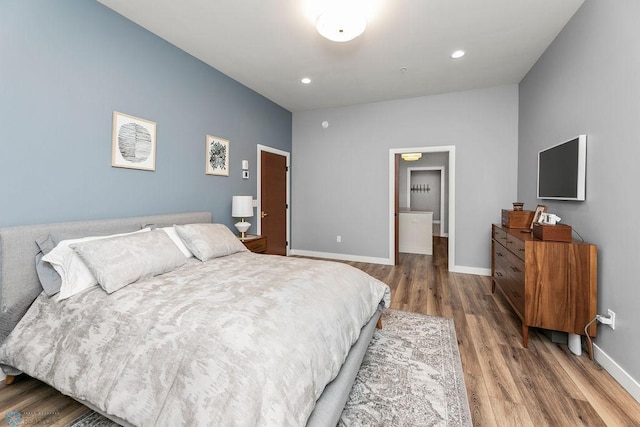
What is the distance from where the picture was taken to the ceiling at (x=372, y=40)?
7.76ft

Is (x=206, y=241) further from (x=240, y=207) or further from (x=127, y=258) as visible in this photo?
(x=240, y=207)

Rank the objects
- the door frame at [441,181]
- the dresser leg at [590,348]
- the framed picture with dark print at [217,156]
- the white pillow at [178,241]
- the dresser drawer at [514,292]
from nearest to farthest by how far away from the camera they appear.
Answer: the dresser leg at [590,348] → the dresser drawer at [514,292] → the white pillow at [178,241] → the framed picture with dark print at [217,156] → the door frame at [441,181]

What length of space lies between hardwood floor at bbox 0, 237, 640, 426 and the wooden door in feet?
9.41

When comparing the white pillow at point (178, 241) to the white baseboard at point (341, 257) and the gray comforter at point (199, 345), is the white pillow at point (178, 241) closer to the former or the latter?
the gray comforter at point (199, 345)

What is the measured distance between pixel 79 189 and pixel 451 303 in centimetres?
368

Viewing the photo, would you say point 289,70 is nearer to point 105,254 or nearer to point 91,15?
point 91,15

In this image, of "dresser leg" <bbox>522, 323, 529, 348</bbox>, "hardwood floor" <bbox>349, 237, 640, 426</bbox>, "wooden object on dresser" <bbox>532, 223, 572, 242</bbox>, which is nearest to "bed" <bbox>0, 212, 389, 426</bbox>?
"hardwood floor" <bbox>349, 237, 640, 426</bbox>

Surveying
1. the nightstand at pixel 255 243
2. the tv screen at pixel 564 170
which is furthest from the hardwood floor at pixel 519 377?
the nightstand at pixel 255 243

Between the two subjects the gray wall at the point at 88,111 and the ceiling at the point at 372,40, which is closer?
the gray wall at the point at 88,111

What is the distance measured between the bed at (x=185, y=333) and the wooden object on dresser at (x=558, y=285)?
1.16 metres

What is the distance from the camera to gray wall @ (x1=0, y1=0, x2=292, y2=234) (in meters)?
1.88

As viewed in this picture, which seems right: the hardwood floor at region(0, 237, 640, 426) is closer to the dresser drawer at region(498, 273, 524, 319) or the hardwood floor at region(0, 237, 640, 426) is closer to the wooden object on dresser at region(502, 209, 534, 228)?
the dresser drawer at region(498, 273, 524, 319)

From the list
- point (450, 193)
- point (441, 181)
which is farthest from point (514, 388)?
point (441, 181)

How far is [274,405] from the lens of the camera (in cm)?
100
